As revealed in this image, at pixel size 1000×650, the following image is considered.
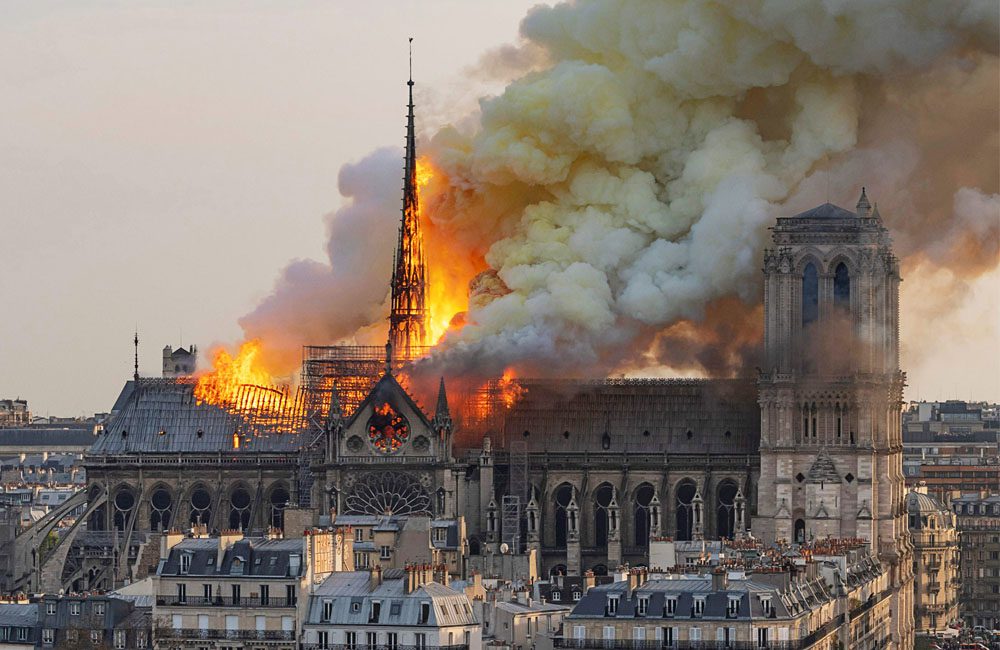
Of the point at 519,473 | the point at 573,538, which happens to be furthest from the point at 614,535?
the point at 519,473

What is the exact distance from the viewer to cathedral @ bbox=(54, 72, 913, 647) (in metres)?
159

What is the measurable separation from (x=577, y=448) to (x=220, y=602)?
44984 millimetres

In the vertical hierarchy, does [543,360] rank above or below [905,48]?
below

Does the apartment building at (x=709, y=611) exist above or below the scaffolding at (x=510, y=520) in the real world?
below

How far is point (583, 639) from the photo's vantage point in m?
117

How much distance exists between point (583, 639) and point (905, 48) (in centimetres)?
4311

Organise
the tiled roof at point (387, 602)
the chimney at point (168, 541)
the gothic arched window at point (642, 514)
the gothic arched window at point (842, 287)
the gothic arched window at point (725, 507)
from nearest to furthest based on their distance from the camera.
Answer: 1. the tiled roof at point (387, 602)
2. the chimney at point (168, 541)
3. the gothic arched window at point (842, 287)
4. the gothic arched window at point (725, 507)
5. the gothic arched window at point (642, 514)

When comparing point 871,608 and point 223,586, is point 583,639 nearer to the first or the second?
point 223,586

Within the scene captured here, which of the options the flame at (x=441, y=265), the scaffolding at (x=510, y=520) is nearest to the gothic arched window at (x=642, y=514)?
the scaffolding at (x=510, y=520)

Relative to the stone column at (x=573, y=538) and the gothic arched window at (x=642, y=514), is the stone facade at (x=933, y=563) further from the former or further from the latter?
the stone column at (x=573, y=538)

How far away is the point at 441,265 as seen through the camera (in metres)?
168

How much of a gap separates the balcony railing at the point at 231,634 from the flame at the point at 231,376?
48380mm

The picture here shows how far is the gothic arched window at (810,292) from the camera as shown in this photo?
160m

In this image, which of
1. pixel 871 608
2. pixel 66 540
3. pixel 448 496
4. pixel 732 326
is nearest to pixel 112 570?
pixel 66 540
